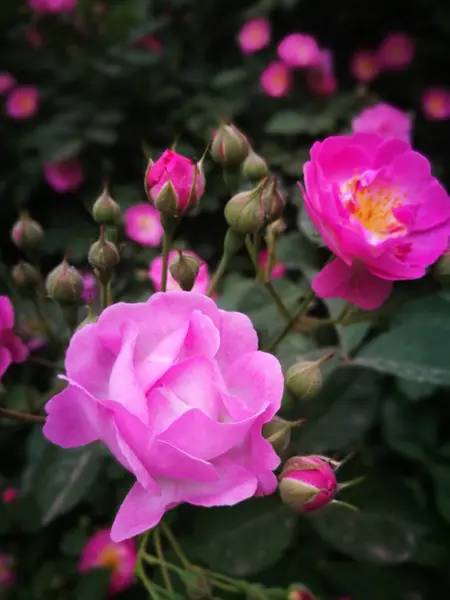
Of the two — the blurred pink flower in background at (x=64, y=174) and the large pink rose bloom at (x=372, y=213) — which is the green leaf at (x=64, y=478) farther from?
the blurred pink flower in background at (x=64, y=174)

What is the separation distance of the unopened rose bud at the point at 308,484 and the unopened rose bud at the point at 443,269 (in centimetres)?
29

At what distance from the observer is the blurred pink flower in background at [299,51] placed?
68.6 inches

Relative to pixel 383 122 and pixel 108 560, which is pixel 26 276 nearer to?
pixel 108 560

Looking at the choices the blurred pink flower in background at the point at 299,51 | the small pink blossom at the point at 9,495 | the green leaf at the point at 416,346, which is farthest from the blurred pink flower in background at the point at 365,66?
the small pink blossom at the point at 9,495

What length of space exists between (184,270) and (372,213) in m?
0.24

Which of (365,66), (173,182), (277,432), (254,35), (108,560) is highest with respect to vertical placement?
(173,182)

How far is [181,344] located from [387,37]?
1662 mm

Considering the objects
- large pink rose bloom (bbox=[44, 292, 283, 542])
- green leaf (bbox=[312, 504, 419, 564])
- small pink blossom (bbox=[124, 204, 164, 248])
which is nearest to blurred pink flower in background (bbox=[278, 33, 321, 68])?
small pink blossom (bbox=[124, 204, 164, 248])

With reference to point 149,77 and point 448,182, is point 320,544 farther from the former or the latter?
point 149,77

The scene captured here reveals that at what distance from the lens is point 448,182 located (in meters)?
1.87

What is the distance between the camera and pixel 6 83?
181 cm

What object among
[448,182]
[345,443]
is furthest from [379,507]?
[448,182]

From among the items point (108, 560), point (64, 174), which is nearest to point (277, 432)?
point (108, 560)

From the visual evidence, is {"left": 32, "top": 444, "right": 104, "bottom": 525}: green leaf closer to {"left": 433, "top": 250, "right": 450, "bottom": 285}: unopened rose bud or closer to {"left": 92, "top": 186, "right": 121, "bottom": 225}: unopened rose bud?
{"left": 92, "top": 186, "right": 121, "bottom": 225}: unopened rose bud
